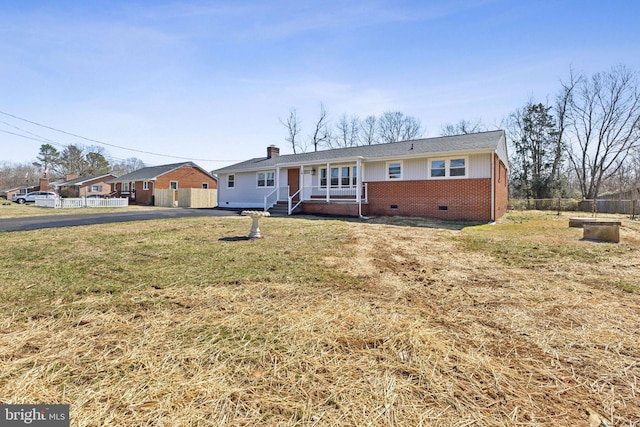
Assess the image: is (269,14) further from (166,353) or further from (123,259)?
(166,353)

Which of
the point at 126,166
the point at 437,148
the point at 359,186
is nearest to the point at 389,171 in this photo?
the point at 359,186

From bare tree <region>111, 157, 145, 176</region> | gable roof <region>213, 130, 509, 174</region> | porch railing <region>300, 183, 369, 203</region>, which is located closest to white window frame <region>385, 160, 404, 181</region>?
gable roof <region>213, 130, 509, 174</region>

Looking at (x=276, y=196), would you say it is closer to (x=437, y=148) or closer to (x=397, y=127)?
(x=437, y=148)

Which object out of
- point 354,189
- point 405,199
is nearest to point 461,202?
point 405,199

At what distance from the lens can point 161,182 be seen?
31469 mm

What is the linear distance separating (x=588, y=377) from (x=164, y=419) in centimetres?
273

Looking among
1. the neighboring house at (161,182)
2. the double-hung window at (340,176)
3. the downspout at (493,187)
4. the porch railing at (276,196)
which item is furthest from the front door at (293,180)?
the neighboring house at (161,182)

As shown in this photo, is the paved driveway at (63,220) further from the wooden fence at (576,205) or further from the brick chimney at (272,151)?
the wooden fence at (576,205)

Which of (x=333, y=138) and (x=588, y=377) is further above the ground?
(x=333, y=138)

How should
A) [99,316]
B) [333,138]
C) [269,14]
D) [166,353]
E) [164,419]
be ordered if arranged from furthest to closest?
1. [333,138]
2. [269,14]
3. [99,316]
4. [166,353]
5. [164,419]

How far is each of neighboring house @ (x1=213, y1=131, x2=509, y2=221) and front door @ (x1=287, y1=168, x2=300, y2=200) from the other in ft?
0.22

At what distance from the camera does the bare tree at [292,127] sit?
4112 cm

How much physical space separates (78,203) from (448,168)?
102 ft

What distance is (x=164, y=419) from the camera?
1.62 metres
